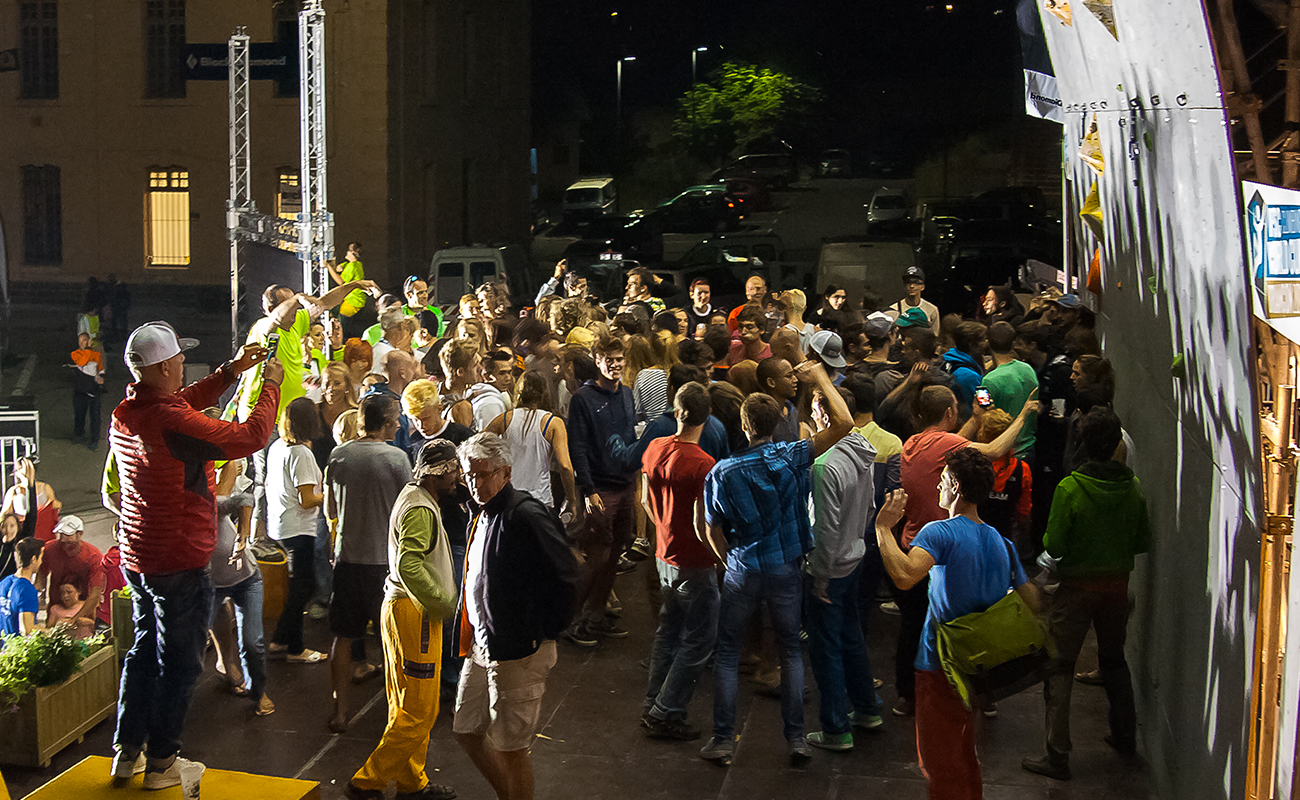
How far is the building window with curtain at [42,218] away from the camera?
2361 centimetres

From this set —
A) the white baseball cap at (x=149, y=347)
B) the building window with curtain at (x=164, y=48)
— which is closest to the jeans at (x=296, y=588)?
the white baseball cap at (x=149, y=347)

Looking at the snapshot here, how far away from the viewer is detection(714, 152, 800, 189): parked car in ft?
68.8

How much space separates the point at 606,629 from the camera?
316 inches

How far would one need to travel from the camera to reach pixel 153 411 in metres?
5.01

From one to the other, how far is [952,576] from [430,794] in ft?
8.98

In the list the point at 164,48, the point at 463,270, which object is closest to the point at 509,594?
the point at 463,270

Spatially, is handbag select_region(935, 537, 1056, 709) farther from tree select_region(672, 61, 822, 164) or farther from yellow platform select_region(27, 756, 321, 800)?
tree select_region(672, 61, 822, 164)

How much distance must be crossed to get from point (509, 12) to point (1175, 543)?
62.2 ft

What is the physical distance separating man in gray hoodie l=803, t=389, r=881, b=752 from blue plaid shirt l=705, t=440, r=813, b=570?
0.55 ft

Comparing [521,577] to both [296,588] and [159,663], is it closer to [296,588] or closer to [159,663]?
[159,663]

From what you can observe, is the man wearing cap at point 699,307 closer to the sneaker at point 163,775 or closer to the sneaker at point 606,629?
the sneaker at point 606,629

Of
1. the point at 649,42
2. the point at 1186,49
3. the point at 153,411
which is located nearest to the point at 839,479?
the point at 1186,49

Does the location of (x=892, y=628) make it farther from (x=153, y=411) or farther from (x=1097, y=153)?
(x=153, y=411)

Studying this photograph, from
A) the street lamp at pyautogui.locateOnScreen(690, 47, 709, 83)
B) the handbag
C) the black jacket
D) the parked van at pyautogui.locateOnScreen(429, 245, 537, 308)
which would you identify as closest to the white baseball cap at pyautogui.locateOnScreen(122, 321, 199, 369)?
the black jacket
